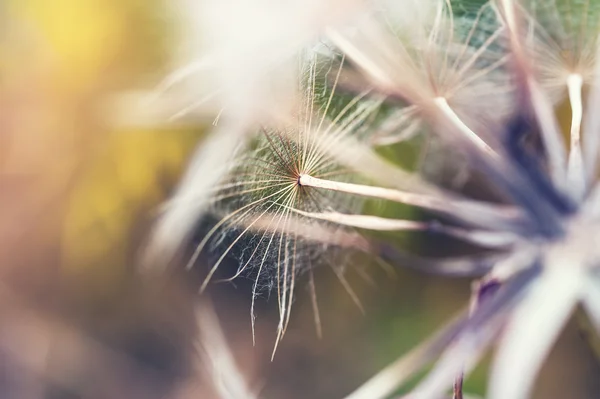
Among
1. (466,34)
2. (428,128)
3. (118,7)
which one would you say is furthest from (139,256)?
(466,34)

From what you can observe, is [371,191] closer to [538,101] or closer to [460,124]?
[460,124]

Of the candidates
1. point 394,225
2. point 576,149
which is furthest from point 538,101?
point 394,225

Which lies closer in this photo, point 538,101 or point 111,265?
point 538,101

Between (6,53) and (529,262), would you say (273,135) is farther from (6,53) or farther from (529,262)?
(6,53)

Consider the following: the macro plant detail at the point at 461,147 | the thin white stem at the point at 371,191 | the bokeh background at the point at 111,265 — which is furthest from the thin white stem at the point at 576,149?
the bokeh background at the point at 111,265

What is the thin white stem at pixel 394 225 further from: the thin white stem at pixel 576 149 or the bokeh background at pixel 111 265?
the bokeh background at pixel 111 265
